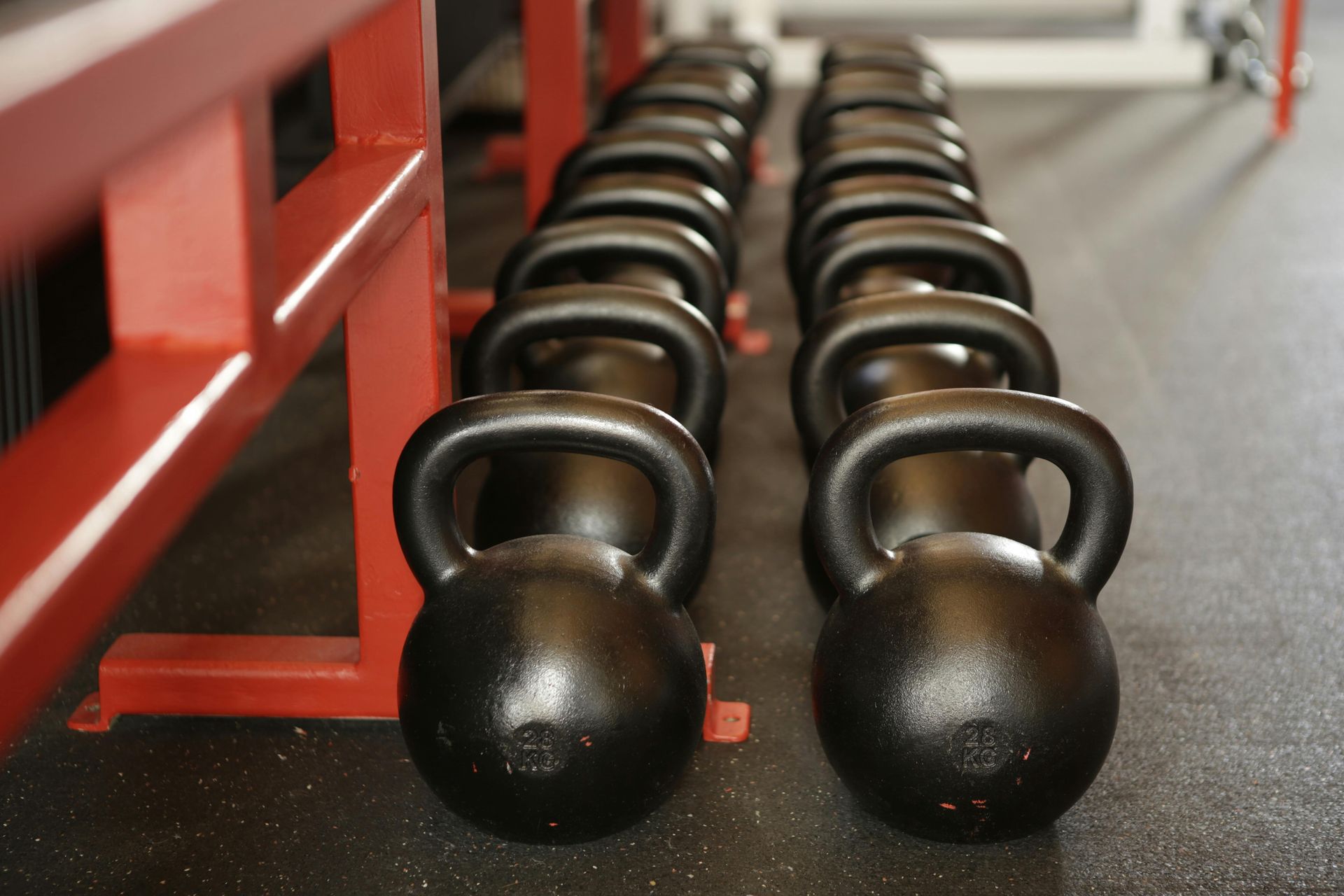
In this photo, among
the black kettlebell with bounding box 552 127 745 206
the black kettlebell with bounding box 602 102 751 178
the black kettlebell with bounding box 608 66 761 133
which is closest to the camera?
the black kettlebell with bounding box 552 127 745 206

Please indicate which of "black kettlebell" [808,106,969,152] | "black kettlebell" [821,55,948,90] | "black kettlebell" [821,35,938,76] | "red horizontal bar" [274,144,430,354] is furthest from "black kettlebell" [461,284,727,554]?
"black kettlebell" [821,35,938,76]

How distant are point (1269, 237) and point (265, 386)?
11.7 ft

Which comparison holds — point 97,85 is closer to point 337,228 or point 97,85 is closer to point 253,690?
point 337,228

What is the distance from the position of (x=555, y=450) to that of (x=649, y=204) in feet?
3.05

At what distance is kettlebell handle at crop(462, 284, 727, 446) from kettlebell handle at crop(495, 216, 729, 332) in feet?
0.81

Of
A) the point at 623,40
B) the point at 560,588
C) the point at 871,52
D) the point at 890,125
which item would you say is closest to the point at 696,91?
the point at 890,125

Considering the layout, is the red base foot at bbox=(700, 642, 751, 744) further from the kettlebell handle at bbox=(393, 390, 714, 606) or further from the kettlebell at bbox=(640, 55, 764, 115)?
the kettlebell at bbox=(640, 55, 764, 115)

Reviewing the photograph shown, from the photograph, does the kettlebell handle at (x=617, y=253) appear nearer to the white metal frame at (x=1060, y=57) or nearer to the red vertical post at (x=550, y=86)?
the red vertical post at (x=550, y=86)

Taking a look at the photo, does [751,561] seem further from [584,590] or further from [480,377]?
[584,590]

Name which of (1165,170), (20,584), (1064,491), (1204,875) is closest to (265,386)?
(20,584)

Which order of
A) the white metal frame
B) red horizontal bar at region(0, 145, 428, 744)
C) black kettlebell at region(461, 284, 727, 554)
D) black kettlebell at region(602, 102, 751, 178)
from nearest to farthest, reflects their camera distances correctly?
red horizontal bar at region(0, 145, 428, 744) → black kettlebell at region(461, 284, 727, 554) → black kettlebell at region(602, 102, 751, 178) → the white metal frame

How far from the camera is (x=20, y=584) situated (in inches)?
28.8

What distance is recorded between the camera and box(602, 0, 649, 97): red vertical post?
4613 mm

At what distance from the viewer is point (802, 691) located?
186cm
